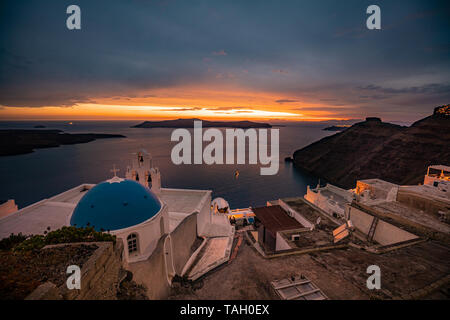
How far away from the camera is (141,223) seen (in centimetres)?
1089

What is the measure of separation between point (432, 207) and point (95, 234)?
25.7 metres

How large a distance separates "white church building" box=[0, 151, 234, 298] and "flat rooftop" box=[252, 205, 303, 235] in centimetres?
519

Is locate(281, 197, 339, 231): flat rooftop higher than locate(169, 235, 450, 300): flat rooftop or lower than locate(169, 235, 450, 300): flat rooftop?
lower

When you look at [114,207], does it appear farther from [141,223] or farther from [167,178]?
[167,178]

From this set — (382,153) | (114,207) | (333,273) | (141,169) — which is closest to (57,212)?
(141,169)

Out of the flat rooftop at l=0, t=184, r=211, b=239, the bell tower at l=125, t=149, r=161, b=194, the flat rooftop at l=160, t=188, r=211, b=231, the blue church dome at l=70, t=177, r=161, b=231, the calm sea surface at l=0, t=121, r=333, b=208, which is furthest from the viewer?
the calm sea surface at l=0, t=121, r=333, b=208

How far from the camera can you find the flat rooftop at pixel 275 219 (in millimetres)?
21666

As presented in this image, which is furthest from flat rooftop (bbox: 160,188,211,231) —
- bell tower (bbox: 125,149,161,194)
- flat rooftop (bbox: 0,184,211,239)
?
bell tower (bbox: 125,149,161,194)

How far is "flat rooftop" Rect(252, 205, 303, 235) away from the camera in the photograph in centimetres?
2167

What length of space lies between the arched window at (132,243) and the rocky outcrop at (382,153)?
69864 mm

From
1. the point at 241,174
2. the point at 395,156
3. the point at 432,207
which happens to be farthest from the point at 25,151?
the point at 395,156

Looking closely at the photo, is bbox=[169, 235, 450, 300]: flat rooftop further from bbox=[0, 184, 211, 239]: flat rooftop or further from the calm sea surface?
the calm sea surface

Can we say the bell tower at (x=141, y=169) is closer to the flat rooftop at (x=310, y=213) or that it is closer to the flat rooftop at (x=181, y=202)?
the flat rooftop at (x=181, y=202)

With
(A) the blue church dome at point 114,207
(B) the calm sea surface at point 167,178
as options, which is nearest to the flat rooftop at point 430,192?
(A) the blue church dome at point 114,207
